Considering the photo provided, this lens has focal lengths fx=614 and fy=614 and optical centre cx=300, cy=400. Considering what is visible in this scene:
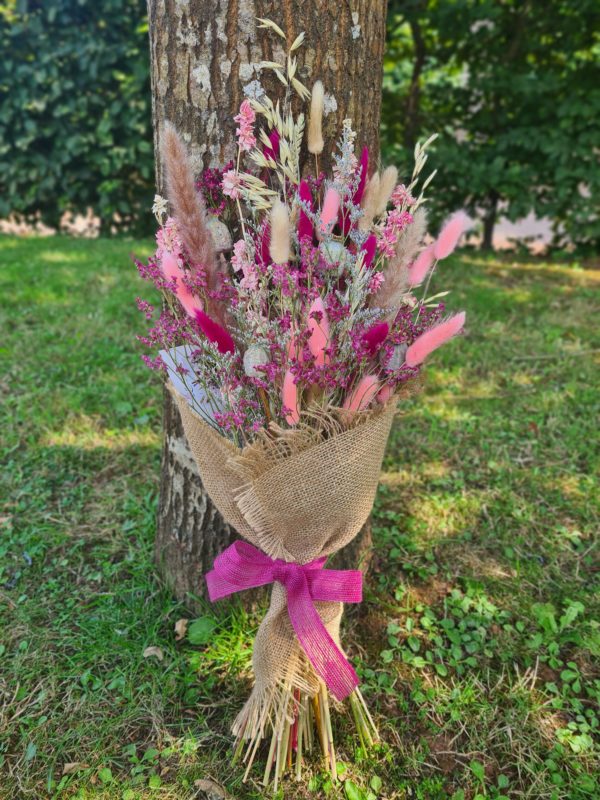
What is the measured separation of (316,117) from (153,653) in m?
1.58

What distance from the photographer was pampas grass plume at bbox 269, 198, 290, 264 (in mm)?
1159

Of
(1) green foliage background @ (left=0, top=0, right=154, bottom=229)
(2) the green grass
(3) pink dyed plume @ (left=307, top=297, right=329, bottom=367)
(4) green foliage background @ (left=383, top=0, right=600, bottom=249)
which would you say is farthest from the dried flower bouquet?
(1) green foliage background @ (left=0, top=0, right=154, bottom=229)

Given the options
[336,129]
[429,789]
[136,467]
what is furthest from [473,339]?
[429,789]

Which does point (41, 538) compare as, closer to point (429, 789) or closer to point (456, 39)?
point (429, 789)

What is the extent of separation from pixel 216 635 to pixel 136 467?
39.3 inches

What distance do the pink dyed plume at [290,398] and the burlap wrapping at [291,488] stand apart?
3 cm

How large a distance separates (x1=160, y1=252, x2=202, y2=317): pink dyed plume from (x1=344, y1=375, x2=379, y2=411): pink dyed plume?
382mm

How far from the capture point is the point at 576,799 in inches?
61.2

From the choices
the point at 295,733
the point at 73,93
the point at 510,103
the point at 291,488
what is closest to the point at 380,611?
the point at 295,733

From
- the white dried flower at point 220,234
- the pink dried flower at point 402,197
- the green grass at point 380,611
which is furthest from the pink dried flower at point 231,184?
the green grass at point 380,611

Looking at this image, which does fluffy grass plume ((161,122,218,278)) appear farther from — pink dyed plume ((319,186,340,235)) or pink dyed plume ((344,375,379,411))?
pink dyed plume ((344,375,379,411))

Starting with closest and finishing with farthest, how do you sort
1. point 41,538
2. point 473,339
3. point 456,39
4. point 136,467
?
point 41,538 < point 136,467 < point 473,339 < point 456,39

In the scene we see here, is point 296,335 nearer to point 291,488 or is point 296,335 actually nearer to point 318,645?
point 291,488

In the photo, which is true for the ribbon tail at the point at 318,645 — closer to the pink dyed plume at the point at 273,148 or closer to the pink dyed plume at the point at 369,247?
the pink dyed plume at the point at 369,247
